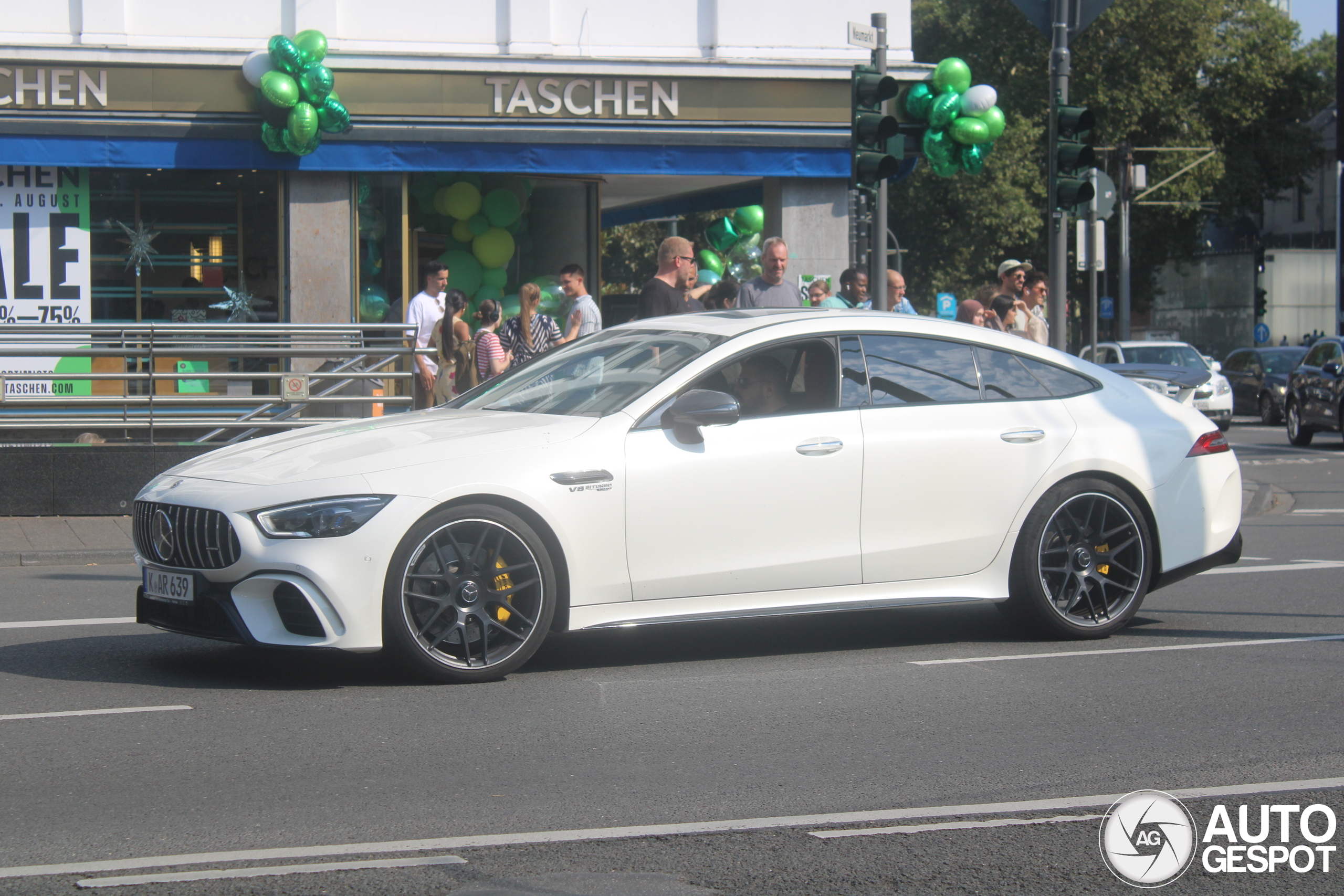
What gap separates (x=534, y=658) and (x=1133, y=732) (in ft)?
8.85

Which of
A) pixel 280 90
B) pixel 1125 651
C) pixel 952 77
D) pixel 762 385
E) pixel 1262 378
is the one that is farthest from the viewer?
pixel 1262 378

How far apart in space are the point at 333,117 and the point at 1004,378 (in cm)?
1132

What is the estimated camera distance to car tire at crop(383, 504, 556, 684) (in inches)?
240

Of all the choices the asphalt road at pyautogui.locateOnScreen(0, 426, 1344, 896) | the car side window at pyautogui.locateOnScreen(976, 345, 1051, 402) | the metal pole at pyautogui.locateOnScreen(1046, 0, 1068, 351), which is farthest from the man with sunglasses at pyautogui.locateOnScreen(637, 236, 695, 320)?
the car side window at pyautogui.locateOnScreen(976, 345, 1051, 402)

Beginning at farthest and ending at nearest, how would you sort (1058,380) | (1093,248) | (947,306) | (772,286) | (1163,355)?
(1163,355), (1093,248), (947,306), (772,286), (1058,380)

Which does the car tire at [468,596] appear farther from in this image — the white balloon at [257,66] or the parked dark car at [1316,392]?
the parked dark car at [1316,392]

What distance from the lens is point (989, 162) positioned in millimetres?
44375

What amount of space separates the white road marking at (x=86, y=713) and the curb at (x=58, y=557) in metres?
5.01

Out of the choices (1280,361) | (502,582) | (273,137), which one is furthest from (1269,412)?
(502,582)

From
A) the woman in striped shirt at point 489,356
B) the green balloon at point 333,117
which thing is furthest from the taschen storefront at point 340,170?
the woman in striped shirt at point 489,356

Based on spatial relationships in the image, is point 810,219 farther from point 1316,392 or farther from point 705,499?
point 705,499

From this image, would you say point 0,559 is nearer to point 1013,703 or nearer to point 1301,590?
point 1013,703

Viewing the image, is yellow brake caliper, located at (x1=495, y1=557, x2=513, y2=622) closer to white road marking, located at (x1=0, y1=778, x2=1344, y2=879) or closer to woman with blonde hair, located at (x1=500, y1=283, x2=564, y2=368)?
white road marking, located at (x1=0, y1=778, x2=1344, y2=879)

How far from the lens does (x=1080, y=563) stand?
24.3 ft
